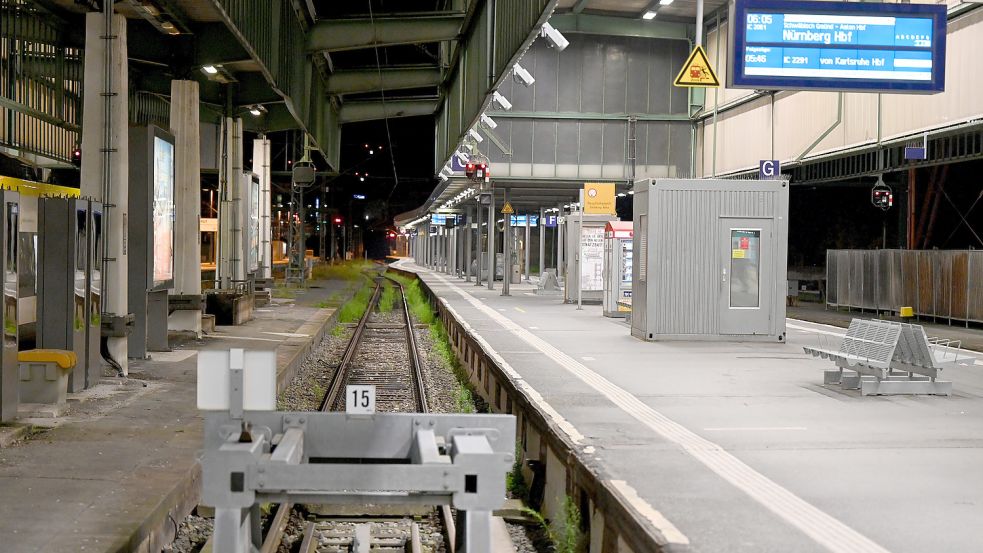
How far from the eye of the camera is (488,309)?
84.1 feet

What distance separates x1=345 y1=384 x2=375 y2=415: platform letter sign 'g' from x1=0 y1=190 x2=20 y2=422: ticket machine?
5.24 m

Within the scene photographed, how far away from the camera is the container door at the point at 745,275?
16109 mm

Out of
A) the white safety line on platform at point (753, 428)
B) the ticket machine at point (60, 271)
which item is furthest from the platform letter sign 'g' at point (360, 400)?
the ticket machine at point (60, 271)

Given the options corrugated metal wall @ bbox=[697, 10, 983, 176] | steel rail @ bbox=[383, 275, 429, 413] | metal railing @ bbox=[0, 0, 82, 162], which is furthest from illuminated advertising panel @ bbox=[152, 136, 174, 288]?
corrugated metal wall @ bbox=[697, 10, 983, 176]

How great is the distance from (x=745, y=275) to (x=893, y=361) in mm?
5128

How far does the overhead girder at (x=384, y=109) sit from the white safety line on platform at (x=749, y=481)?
22.1 meters

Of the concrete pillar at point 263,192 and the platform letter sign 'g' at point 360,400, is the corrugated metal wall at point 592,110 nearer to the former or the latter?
the concrete pillar at point 263,192

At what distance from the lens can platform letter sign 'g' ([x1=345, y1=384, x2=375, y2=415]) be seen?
462cm

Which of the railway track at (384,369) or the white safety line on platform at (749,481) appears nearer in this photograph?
the white safety line on platform at (749,481)

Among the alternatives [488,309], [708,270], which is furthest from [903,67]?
[488,309]

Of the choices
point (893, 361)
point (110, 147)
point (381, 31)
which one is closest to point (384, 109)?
point (381, 31)

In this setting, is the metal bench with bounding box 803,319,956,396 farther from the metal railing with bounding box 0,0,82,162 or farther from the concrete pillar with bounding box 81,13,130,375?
the metal railing with bounding box 0,0,82,162

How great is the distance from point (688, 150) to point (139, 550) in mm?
29531

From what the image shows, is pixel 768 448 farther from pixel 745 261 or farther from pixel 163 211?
pixel 163 211
